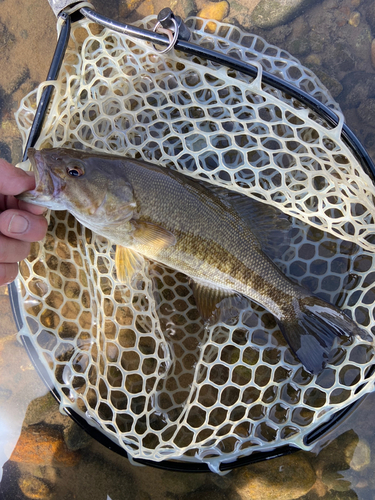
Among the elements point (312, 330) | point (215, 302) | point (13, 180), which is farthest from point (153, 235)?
point (312, 330)

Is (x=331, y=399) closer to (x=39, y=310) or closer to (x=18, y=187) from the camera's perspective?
(x=39, y=310)

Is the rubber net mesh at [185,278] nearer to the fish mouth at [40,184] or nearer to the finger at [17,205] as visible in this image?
the finger at [17,205]

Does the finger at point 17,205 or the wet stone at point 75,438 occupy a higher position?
the finger at point 17,205

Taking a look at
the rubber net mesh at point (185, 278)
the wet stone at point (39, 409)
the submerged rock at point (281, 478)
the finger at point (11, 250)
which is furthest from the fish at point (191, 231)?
the wet stone at point (39, 409)

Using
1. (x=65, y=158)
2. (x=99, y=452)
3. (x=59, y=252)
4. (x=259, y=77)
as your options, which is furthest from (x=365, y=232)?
(x=99, y=452)

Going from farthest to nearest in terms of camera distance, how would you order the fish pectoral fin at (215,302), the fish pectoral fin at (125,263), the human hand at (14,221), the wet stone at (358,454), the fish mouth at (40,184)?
the wet stone at (358,454)
the fish pectoral fin at (215,302)
the fish pectoral fin at (125,263)
the human hand at (14,221)
the fish mouth at (40,184)

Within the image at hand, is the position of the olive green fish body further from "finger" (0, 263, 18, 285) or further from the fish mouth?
"finger" (0, 263, 18, 285)

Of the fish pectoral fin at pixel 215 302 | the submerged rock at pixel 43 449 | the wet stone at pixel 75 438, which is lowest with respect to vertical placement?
the submerged rock at pixel 43 449
